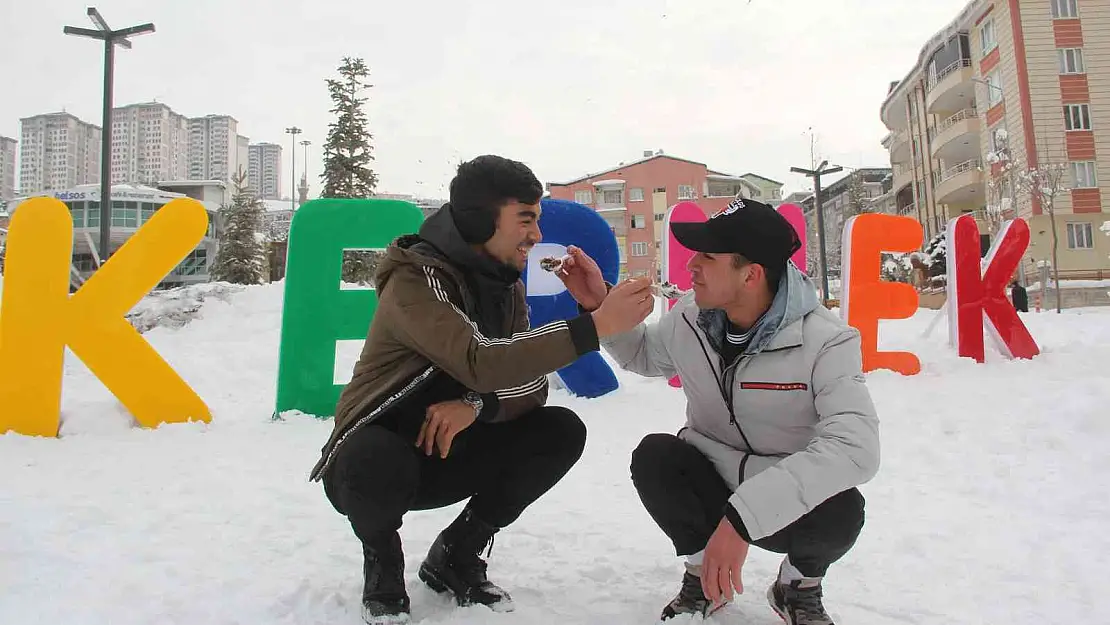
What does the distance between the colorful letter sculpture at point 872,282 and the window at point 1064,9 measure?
88.5 feet

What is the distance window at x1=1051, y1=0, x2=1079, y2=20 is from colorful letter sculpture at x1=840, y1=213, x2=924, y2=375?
2698cm

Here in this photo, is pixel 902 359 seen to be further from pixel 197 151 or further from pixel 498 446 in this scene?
pixel 197 151

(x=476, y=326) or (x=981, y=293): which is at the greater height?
(x=981, y=293)

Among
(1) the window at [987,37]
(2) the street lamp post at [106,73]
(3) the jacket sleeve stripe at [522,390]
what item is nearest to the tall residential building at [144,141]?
(2) the street lamp post at [106,73]

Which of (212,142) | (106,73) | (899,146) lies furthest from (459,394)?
(212,142)

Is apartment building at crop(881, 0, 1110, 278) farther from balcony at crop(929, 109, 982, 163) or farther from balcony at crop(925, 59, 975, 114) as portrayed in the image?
balcony at crop(925, 59, 975, 114)

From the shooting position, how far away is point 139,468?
4.09m

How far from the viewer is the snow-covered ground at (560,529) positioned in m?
2.15

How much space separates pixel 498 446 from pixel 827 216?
6819 centimetres

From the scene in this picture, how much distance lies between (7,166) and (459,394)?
3922 inches

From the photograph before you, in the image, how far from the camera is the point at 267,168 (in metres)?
108

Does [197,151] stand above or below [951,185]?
above

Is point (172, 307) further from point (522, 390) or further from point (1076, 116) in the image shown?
point (1076, 116)

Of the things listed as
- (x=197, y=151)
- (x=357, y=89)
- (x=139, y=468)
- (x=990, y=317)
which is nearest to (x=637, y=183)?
(x=357, y=89)
